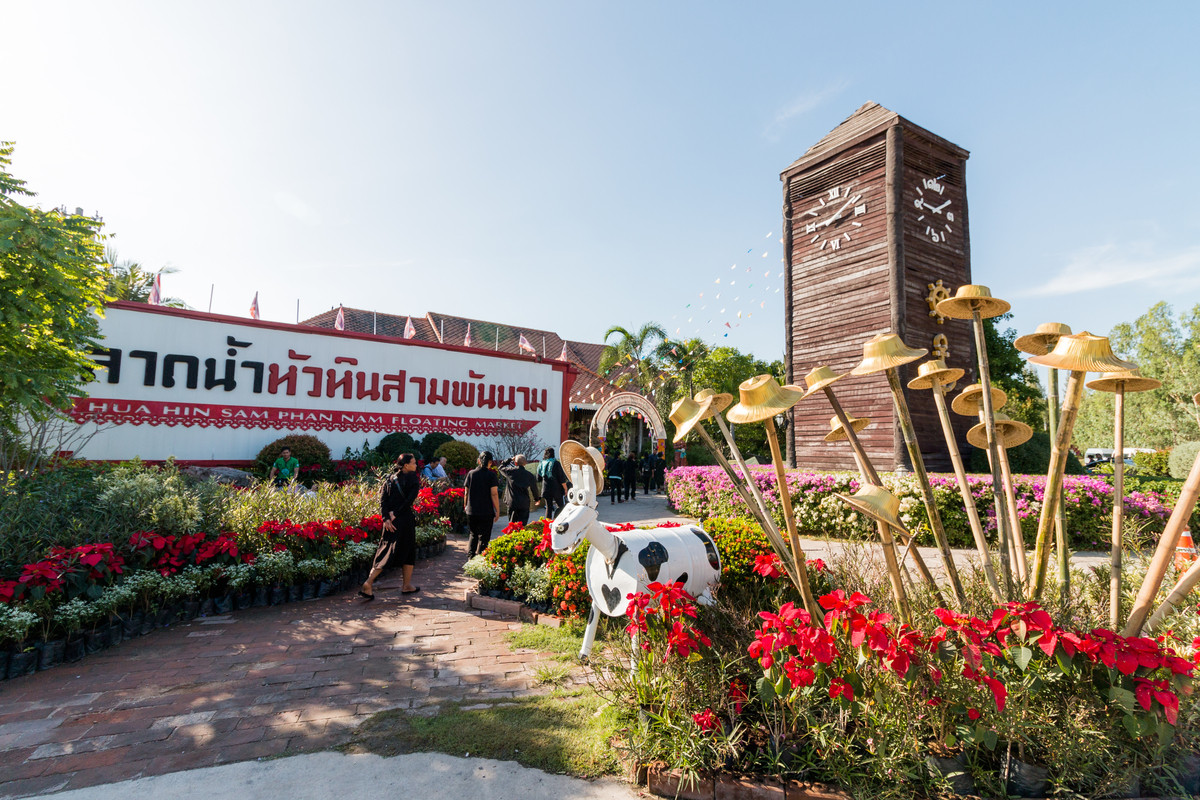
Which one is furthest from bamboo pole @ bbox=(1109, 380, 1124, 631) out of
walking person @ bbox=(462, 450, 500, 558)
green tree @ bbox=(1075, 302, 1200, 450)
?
green tree @ bbox=(1075, 302, 1200, 450)

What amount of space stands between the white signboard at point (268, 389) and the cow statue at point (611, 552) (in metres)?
12.4

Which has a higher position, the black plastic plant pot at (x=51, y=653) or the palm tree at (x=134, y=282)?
the palm tree at (x=134, y=282)

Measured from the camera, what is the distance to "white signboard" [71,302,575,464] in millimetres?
12664

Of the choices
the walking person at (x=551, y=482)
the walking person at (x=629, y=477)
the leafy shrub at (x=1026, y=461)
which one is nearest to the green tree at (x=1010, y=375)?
the leafy shrub at (x=1026, y=461)

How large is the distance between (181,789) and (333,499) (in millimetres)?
5533

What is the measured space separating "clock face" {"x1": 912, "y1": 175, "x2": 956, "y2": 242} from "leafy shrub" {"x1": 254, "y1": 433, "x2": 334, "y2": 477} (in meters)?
14.7

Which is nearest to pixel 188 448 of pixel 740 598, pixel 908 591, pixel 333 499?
pixel 333 499

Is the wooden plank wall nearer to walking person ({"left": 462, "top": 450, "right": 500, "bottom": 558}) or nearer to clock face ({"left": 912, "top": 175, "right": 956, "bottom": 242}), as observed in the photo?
clock face ({"left": 912, "top": 175, "right": 956, "bottom": 242})

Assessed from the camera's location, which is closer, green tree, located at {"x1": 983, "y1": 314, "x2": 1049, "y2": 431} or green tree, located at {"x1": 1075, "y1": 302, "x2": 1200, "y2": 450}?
green tree, located at {"x1": 983, "y1": 314, "x2": 1049, "y2": 431}

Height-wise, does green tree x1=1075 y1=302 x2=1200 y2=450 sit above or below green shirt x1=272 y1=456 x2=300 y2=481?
above

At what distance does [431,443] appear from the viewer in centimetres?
1584

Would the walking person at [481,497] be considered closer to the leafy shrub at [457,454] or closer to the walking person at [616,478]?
the leafy shrub at [457,454]

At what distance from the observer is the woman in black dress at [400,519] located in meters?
6.51

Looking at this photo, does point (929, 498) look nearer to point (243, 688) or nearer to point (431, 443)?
point (243, 688)
